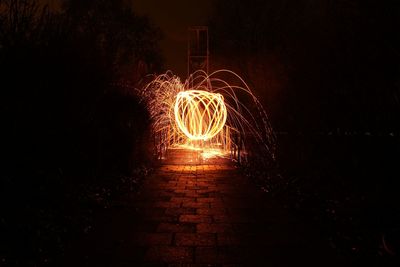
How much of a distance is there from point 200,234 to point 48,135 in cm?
269

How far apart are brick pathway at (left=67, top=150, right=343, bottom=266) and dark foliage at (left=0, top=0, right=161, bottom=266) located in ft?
1.66

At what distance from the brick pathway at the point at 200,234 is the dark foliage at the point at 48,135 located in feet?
1.66

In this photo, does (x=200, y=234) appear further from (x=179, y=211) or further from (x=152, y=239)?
(x=179, y=211)

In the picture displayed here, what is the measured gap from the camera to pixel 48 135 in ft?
23.6

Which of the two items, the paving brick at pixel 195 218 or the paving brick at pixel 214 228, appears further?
the paving brick at pixel 195 218

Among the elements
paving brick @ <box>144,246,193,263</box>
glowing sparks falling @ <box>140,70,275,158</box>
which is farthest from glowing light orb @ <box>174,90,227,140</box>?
paving brick @ <box>144,246,193,263</box>

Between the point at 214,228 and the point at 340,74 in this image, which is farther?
the point at 340,74

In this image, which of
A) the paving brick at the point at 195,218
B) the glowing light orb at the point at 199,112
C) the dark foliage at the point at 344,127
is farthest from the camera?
the glowing light orb at the point at 199,112

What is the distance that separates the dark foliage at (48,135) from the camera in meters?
5.94

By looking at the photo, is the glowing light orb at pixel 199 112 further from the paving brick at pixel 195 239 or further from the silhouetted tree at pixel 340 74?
the paving brick at pixel 195 239

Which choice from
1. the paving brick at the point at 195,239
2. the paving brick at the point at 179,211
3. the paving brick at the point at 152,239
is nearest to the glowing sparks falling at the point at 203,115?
the paving brick at the point at 179,211

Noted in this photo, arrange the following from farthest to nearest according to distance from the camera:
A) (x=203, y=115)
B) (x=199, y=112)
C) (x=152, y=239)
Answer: (x=199, y=112) → (x=203, y=115) → (x=152, y=239)

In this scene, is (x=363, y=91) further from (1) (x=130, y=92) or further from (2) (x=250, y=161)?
(2) (x=250, y=161)

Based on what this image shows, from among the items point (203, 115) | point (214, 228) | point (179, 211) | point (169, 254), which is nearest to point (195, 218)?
point (179, 211)
